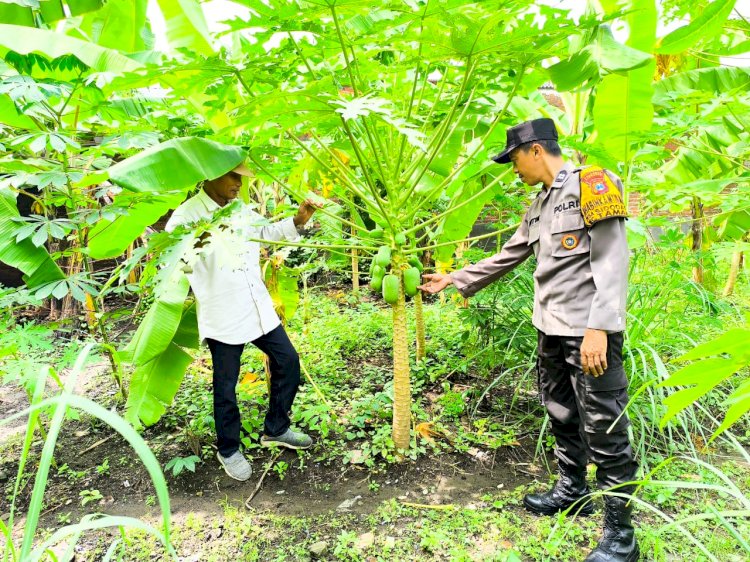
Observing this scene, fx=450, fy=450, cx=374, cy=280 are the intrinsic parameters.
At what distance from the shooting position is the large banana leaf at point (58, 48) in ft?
6.80

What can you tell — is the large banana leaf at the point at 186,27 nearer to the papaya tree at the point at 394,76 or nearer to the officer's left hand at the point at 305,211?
the papaya tree at the point at 394,76

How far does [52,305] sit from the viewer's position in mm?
5309

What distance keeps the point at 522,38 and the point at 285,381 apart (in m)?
2.22

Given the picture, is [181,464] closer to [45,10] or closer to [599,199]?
[599,199]

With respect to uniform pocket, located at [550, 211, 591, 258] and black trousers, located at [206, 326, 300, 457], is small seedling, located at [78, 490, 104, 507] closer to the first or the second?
black trousers, located at [206, 326, 300, 457]

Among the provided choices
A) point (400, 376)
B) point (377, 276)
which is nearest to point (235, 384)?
point (400, 376)

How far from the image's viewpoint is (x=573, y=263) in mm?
2047

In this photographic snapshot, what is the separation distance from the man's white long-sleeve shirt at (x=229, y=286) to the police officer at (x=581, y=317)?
1.42 m

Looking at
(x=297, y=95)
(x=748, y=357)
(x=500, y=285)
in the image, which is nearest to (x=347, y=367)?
(x=500, y=285)

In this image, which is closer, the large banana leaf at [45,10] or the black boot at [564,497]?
the black boot at [564,497]

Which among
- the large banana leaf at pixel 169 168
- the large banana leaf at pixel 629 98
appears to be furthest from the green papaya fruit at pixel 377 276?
the large banana leaf at pixel 629 98

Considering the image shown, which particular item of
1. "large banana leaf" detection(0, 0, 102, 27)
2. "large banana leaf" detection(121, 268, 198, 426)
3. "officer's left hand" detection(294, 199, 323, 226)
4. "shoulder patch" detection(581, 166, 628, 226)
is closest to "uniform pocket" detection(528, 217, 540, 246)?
"shoulder patch" detection(581, 166, 628, 226)

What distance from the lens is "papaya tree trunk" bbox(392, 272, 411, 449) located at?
99.1 inches

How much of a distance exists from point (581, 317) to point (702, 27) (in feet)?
6.09
